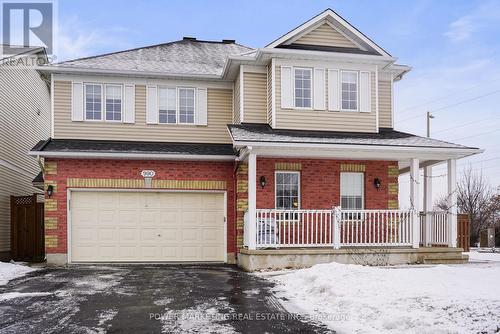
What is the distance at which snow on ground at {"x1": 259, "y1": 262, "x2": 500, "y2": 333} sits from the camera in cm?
621

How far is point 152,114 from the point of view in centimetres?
1600

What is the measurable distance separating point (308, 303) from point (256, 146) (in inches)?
206

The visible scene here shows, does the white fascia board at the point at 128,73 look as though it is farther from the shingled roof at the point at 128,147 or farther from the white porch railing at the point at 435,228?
the white porch railing at the point at 435,228

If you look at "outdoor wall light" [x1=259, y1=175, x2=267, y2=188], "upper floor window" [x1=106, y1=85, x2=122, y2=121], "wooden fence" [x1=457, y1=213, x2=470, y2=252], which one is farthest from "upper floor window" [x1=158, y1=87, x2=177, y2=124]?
"wooden fence" [x1=457, y1=213, x2=470, y2=252]

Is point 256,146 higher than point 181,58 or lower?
lower

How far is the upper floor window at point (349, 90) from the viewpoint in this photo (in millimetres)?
15531

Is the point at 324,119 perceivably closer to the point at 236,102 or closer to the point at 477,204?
the point at 236,102

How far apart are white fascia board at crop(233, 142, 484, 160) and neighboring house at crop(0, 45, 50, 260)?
792cm

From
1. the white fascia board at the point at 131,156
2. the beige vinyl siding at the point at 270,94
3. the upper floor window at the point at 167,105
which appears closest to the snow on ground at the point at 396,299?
the white fascia board at the point at 131,156

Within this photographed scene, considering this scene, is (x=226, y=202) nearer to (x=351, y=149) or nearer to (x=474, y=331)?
(x=351, y=149)

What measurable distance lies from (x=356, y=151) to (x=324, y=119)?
2.04m

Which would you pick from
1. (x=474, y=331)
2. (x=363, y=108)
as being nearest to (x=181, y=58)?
(x=363, y=108)

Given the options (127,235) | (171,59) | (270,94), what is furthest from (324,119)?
(127,235)

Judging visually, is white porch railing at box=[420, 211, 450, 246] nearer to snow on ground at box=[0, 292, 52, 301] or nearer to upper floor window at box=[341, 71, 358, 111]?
upper floor window at box=[341, 71, 358, 111]
